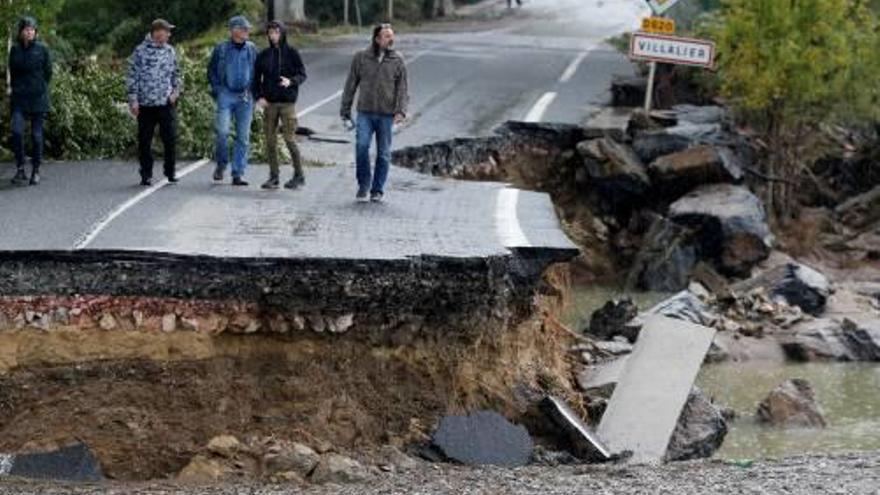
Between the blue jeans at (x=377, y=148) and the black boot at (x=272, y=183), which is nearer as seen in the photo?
the blue jeans at (x=377, y=148)

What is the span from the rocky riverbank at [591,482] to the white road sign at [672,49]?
38.8ft

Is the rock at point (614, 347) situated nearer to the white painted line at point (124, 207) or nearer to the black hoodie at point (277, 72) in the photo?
the black hoodie at point (277, 72)

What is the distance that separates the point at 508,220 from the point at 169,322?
11.9 ft

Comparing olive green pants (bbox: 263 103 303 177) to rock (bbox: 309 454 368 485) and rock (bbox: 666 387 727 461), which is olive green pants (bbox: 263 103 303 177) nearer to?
rock (bbox: 666 387 727 461)

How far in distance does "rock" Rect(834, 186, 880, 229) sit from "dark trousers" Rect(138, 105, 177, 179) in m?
12.0

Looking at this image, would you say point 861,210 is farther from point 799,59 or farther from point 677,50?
point 677,50

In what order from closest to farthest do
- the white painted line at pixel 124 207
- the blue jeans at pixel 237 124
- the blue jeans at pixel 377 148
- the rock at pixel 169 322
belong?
1. the rock at pixel 169 322
2. the white painted line at pixel 124 207
3. the blue jeans at pixel 377 148
4. the blue jeans at pixel 237 124

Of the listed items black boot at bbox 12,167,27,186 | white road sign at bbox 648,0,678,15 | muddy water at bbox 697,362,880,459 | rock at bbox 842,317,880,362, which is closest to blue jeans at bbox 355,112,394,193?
black boot at bbox 12,167,27,186

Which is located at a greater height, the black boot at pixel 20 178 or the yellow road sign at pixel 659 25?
the yellow road sign at pixel 659 25

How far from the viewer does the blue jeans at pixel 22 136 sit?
14055 mm

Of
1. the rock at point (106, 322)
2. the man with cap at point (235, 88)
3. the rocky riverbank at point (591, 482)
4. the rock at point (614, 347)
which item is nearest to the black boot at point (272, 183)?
the man with cap at point (235, 88)

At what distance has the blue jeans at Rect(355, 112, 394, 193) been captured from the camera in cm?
1322

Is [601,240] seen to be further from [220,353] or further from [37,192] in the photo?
[220,353]

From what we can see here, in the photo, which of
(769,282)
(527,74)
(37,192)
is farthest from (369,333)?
(527,74)
